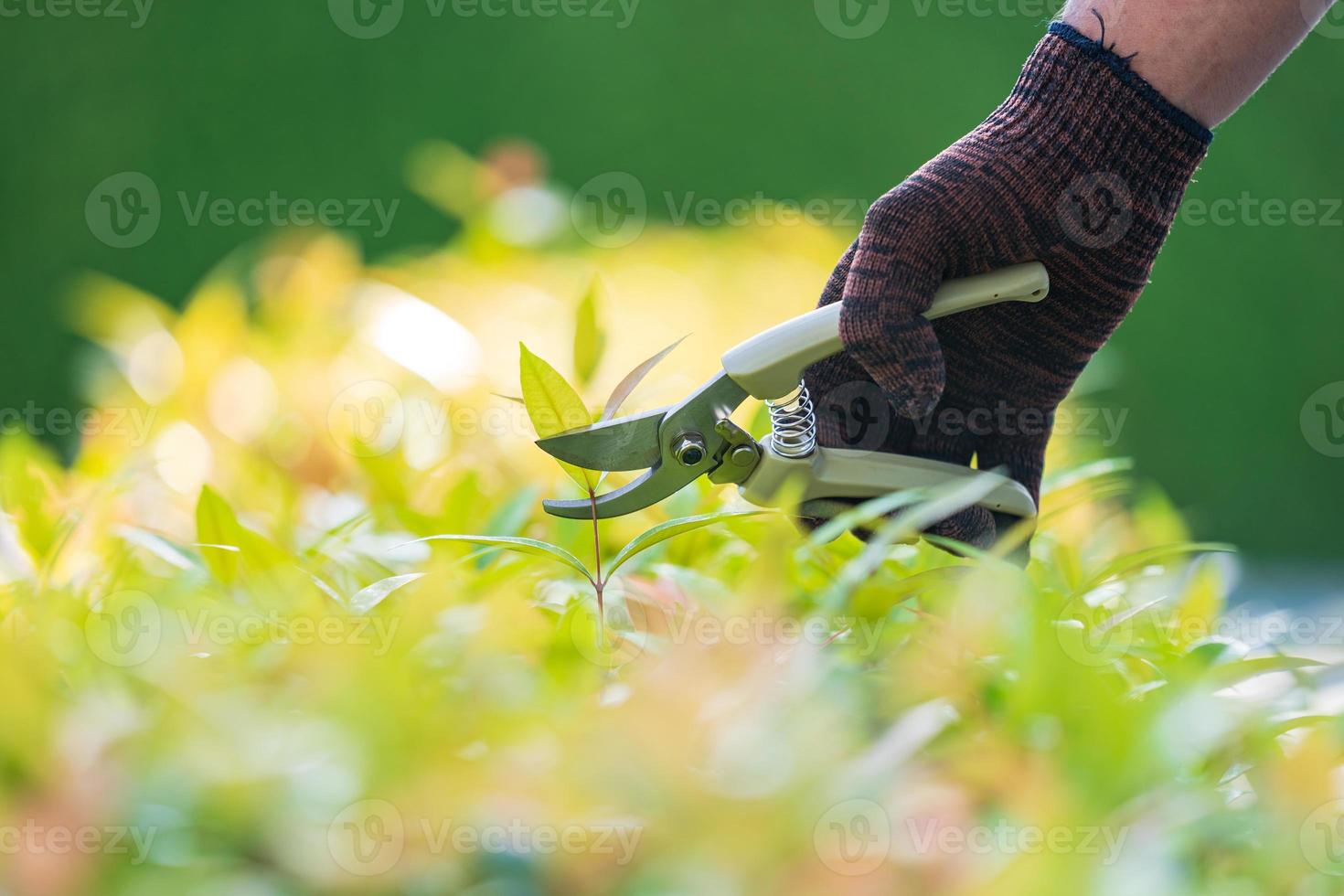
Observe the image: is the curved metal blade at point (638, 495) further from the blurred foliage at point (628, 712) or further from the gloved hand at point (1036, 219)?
the gloved hand at point (1036, 219)

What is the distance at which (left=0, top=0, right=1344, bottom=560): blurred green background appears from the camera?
13.4ft

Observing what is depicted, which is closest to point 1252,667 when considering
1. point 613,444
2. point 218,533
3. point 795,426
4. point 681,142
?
point 795,426

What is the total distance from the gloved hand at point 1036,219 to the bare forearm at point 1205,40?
13 mm

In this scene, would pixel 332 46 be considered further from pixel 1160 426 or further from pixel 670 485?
pixel 670 485

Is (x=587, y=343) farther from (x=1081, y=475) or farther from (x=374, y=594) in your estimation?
(x=1081, y=475)

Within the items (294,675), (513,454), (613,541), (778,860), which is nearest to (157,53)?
(513,454)

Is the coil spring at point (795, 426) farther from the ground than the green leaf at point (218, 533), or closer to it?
farther from the ground

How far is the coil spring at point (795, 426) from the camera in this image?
90cm

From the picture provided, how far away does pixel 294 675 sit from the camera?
693 mm

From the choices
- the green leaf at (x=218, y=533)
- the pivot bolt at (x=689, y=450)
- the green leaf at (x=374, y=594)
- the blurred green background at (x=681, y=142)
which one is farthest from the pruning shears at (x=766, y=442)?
the blurred green background at (x=681, y=142)

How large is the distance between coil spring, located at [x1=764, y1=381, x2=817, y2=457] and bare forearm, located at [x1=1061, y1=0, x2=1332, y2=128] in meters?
0.36

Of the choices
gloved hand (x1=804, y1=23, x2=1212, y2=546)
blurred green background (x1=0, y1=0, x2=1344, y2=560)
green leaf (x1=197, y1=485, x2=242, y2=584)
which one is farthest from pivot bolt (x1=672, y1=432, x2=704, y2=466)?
blurred green background (x1=0, y1=0, x2=1344, y2=560)

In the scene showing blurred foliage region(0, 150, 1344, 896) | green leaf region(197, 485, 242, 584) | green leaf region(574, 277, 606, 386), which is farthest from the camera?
green leaf region(574, 277, 606, 386)

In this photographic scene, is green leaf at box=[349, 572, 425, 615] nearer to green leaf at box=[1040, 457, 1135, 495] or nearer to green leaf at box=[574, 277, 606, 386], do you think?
green leaf at box=[574, 277, 606, 386]
